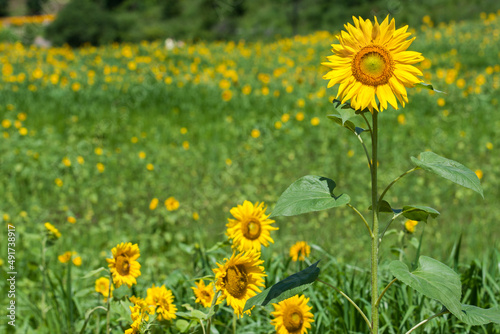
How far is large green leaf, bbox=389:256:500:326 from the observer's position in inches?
41.9

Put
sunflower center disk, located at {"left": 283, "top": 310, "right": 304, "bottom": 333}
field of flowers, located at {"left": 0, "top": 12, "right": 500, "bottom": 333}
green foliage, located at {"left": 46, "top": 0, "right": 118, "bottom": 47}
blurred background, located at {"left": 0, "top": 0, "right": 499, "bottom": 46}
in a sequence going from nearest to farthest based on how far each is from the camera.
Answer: sunflower center disk, located at {"left": 283, "top": 310, "right": 304, "bottom": 333}, field of flowers, located at {"left": 0, "top": 12, "right": 500, "bottom": 333}, green foliage, located at {"left": 46, "top": 0, "right": 118, "bottom": 47}, blurred background, located at {"left": 0, "top": 0, "right": 499, "bottom": 46}

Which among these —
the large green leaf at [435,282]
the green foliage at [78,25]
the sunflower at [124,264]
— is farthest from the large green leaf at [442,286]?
the green foliage at [78,25]

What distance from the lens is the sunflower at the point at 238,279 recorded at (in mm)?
1301

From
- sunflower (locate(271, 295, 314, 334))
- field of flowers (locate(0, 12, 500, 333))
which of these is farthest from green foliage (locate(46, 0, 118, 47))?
sunflower (locate(271, 295, 314, 334))

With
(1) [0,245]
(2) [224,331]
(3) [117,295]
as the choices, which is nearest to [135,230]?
Result: (1) [0,245]

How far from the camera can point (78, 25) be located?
45.6 feet

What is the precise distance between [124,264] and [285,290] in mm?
577

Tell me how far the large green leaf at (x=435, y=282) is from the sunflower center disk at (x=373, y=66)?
45 centimetres

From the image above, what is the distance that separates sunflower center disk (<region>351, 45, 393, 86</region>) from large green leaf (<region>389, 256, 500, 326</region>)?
45 cm

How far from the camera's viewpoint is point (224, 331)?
1926 millimetres

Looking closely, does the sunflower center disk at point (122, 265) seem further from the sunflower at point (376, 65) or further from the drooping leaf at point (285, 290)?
the sunflower at point (376, 65)

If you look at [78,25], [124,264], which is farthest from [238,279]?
[78,25]

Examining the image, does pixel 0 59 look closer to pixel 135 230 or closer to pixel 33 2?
pixel 33 2

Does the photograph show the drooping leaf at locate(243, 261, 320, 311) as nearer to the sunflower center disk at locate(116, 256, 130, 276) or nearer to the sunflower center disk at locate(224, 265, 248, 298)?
the sunflower center disk at locate(224, 265, 248, 298)
